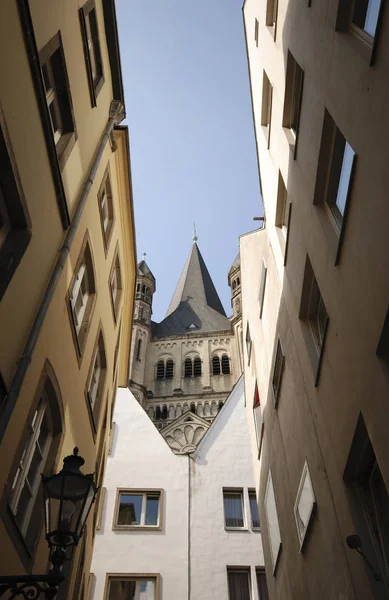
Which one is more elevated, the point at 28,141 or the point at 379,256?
the point at 28,141

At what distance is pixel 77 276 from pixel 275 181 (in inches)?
158

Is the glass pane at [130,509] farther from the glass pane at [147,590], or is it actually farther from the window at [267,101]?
the window at [267,101]

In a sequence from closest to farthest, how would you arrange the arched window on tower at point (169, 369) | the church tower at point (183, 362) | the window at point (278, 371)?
the window at point (278, 371) < the church tower at point (183, 362) < the arched window on tower at point (169, 369)

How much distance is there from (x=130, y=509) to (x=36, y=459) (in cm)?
952

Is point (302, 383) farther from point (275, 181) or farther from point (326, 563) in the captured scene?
point (275, 181)

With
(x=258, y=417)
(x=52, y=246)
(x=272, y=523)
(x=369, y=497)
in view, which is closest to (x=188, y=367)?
(x=258, y=417)

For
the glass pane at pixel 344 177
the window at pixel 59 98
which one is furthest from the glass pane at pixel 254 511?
the window at pixel 59 98

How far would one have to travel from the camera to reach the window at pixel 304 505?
7.39 meters

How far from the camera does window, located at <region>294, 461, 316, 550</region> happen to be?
24.3 feet

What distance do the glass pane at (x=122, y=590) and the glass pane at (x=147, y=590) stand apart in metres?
0.22

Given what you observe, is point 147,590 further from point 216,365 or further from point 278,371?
point 216,365

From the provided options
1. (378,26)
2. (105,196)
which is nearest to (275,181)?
(105,196)

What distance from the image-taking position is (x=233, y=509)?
15.9 metres

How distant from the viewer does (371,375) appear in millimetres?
4844
